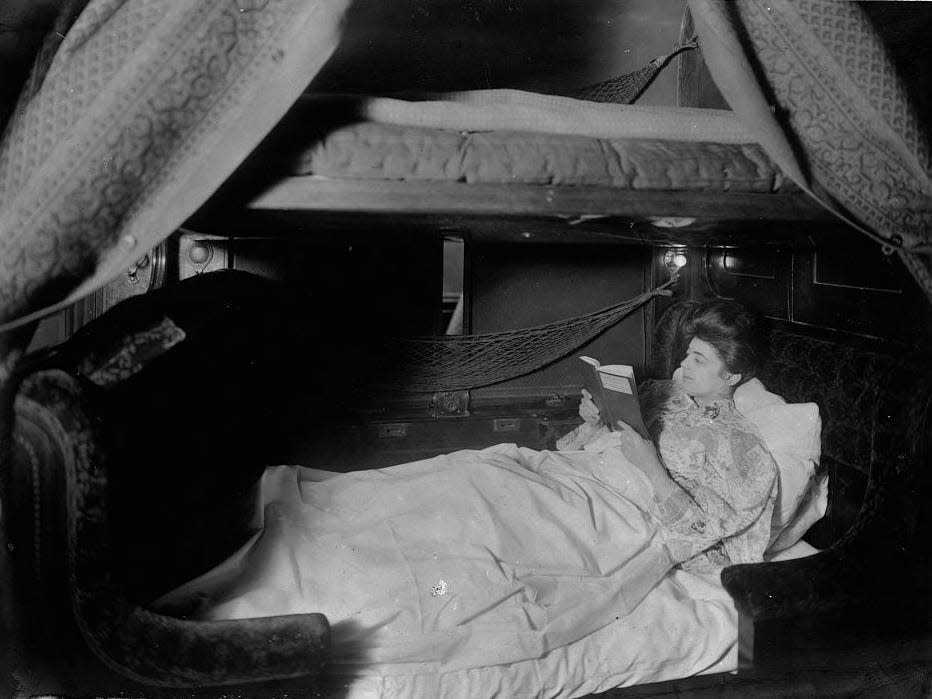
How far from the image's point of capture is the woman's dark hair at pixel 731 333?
4.73ft

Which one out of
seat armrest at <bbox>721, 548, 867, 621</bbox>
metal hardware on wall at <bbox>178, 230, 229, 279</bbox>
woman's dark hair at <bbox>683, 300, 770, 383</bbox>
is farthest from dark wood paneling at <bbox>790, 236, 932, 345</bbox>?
metal hardware on wall at <bbox>178, 230, 229, 279</bbox>

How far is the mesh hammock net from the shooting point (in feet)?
6.31

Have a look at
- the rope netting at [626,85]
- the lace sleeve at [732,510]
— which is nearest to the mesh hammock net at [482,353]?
the rope netting at [626,85]

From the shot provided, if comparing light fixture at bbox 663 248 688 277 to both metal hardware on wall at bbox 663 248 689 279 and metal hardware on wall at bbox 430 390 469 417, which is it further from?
metal hardware on wall at bbox 430 390 469 417

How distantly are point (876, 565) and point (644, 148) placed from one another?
894 mm

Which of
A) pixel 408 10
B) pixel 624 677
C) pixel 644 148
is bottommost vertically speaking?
pixel 624 677

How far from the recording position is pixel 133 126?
847 millimetres

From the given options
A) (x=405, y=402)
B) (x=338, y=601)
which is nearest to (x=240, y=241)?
(x=405, y=402)

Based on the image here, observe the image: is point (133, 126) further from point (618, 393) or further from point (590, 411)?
point (590, 411)

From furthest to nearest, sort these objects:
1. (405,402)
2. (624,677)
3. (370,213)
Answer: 1. (405,402)
2. (624,677)
3. (370,213)

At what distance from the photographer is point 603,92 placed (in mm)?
1975

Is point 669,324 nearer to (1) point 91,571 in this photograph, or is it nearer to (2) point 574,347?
(2) point 574,347

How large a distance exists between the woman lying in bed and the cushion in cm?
5

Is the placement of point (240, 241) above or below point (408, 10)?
below
